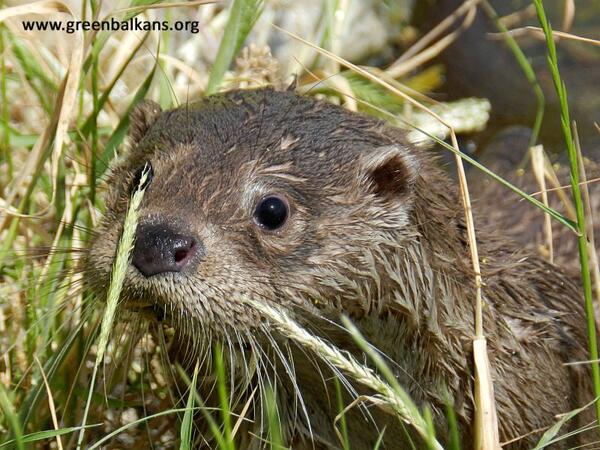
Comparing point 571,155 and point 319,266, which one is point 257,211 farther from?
point 571,155

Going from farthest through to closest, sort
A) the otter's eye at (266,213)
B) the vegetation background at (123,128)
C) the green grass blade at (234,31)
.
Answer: the green grass blade at (234,31), the vegetation background at (123,128), the otter's eye at (266,213)

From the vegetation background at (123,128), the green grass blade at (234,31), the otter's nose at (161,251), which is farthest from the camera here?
the green grass blade at (234,31)

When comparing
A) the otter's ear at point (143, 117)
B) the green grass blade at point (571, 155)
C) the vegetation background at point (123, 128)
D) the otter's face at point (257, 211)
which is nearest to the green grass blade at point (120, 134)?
the vegetation background at point (123, 128)

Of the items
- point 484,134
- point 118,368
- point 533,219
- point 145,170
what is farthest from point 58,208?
point 484,134

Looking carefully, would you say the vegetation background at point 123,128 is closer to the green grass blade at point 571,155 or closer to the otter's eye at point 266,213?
the green grass blade at point 571,155

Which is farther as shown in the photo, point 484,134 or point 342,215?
point 484,134

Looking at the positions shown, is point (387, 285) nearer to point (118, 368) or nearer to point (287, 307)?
point (287, 307)

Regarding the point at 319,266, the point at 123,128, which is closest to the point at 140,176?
the point at 319,266

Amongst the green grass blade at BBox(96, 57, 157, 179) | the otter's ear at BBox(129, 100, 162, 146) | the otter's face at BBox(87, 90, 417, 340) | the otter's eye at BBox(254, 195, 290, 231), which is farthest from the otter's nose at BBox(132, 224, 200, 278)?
the green grass blade at BBox(96, 57, 157, 179)

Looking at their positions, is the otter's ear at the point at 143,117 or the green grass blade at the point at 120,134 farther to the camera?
the green grass blade at the point at 120,134
